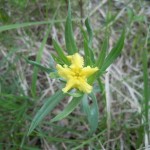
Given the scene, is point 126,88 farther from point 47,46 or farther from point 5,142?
point 5,142

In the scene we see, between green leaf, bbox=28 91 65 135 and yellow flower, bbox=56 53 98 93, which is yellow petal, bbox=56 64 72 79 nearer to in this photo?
yellow flower, bbox=56 53 98 93

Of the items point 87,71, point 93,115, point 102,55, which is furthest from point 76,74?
point 93,115

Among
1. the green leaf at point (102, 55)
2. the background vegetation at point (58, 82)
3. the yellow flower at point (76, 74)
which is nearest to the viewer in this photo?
the yellow flower at point (76, 74)

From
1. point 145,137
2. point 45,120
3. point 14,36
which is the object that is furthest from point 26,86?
point 145,137

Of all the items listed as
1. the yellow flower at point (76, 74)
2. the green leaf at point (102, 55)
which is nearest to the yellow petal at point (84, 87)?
the yellow flower at point (76, 74)

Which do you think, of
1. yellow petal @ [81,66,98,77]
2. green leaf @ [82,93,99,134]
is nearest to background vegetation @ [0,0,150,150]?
green leaf @ [82,93,99,134]

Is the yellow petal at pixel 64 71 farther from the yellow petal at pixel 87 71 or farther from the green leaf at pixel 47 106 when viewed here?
the green leaf at pixel 47 106
